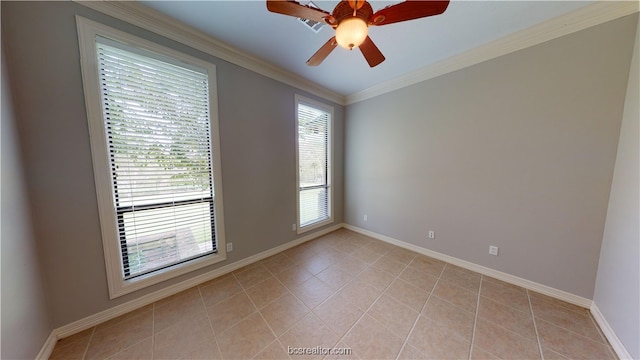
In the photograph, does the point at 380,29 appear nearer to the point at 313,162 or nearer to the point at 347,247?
the point at 313,162

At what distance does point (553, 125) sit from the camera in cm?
183

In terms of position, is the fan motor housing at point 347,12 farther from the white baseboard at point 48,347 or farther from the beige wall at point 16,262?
the white baseboard at point 48,347

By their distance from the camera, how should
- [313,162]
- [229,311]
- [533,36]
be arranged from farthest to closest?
[313,162] < [533,36] < [229,311]

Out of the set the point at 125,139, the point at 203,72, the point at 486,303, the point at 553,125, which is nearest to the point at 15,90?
the point at 125,139

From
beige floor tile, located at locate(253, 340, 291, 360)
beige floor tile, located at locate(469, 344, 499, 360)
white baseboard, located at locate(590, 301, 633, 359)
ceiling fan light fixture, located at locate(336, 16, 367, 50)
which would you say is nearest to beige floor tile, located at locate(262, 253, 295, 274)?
beige floor tile, located at locate(253, 340, 291, 360)

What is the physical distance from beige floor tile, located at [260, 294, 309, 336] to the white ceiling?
2.71m

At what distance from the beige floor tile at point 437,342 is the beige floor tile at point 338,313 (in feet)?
1.52

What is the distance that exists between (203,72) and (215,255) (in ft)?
6.86

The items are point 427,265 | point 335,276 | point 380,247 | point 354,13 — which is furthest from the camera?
point 380,247

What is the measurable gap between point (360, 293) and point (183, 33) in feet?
10.6

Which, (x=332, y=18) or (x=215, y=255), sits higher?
(x=332, y=18)

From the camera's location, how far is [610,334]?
56.6 inches

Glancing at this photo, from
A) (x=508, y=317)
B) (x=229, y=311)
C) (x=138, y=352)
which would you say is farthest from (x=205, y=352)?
(x=508, y=317)

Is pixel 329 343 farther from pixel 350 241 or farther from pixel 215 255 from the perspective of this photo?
pixel 350 241
